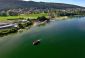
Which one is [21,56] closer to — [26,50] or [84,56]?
[26,50]

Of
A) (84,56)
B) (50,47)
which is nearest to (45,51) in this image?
(50,47)

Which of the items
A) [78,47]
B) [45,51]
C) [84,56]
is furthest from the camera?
[78,47]

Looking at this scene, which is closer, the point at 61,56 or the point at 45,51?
the point at 61,56

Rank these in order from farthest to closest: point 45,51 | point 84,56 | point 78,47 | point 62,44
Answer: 1. point 62,44
2. point 78,47
3. point 45,51
4. point 84,56

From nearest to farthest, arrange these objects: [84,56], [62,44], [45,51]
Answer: [84,56], [45,51], [62,44]

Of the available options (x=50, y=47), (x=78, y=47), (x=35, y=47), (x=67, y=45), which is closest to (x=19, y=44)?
(x=35, y=47)

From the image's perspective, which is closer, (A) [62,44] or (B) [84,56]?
(B) [84,56]

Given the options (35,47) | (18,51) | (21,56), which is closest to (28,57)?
(21,56)

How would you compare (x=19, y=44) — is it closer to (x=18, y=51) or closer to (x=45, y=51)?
(x=18, y=51)

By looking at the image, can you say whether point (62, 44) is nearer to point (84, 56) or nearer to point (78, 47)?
point (78, 47)
